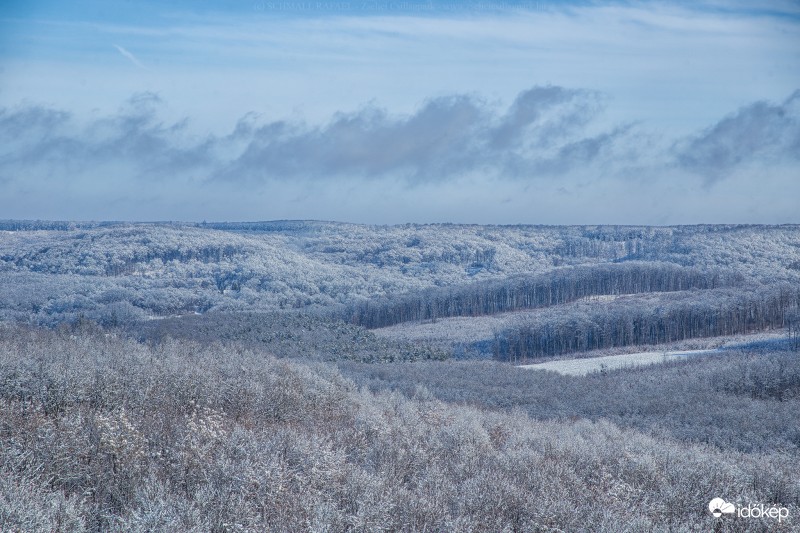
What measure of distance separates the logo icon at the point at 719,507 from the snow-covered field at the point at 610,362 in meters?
49.2

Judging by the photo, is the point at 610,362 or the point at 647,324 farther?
the point at 647,324

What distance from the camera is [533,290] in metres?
112

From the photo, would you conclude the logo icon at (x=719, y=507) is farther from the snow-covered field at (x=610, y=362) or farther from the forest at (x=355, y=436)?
the snow-covered field at (x=610, y=362)

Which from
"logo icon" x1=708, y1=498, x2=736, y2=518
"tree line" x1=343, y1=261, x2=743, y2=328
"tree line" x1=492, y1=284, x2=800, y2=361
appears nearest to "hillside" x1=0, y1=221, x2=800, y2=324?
"tree line" x1=343, y1=261, x2=743, y2=328

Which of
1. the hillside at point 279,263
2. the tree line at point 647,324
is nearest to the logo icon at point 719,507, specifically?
the hillside at point 279,263

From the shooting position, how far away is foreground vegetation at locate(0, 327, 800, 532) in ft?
27.6

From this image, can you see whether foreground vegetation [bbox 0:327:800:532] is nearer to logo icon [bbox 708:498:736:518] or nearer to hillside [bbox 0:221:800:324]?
logo icon [bbox 708:498:736:518]

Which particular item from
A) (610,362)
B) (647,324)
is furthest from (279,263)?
(610,362)

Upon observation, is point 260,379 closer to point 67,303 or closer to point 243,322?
point 243,322

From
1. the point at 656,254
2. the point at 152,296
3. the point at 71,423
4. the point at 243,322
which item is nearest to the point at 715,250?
the point at 656,254

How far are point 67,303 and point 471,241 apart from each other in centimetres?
12352

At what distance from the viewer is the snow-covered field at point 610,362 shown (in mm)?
60656

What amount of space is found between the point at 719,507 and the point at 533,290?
104 m

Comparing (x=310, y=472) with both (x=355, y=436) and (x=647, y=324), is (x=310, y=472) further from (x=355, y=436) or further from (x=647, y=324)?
(x=647, y=324)
